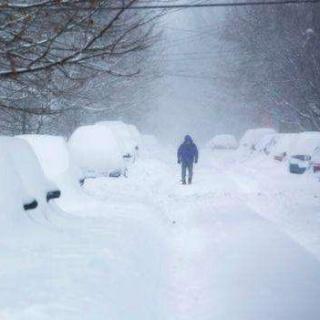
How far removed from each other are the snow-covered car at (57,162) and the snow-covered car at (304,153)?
10378 mm

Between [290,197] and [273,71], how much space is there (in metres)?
20.7

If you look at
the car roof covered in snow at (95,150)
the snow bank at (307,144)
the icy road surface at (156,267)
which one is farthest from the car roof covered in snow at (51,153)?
the snow bank at (307,144)

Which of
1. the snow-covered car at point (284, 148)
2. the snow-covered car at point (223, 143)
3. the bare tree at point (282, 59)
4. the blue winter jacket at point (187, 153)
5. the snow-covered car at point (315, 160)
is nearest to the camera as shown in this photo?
the snow-covered car at point (315, 160)

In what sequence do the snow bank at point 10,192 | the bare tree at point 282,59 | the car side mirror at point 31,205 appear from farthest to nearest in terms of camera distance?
1. the bare tree at point 282,59
2. the car side mirror at point 31,205
3. the snow bank at point 10,192

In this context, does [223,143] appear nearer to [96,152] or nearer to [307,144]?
[307,144]

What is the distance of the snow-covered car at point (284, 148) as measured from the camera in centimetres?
2547

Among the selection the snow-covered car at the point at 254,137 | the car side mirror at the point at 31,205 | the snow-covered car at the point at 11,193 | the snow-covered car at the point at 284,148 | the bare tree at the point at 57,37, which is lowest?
the snow-covered car at the point at 254,137

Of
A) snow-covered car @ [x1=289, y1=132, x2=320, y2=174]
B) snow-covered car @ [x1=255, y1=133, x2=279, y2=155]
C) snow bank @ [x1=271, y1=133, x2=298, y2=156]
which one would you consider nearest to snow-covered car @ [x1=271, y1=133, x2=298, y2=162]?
snow bank @ [x1=271, y1=133, x2=298, y2=156]

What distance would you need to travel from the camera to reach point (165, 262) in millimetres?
8812

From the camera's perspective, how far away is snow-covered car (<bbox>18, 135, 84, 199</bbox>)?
13.0m

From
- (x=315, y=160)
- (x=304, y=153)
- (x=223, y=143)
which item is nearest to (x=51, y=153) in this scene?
(x=315, y=160)

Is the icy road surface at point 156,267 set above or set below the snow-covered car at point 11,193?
below

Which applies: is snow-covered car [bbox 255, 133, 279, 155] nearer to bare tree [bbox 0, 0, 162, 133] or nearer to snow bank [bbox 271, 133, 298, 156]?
snow bank [bbox 271, 133, 298, 156]

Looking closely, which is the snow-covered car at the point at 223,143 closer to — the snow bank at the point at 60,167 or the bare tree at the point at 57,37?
the snow bank at the point at 60,167
